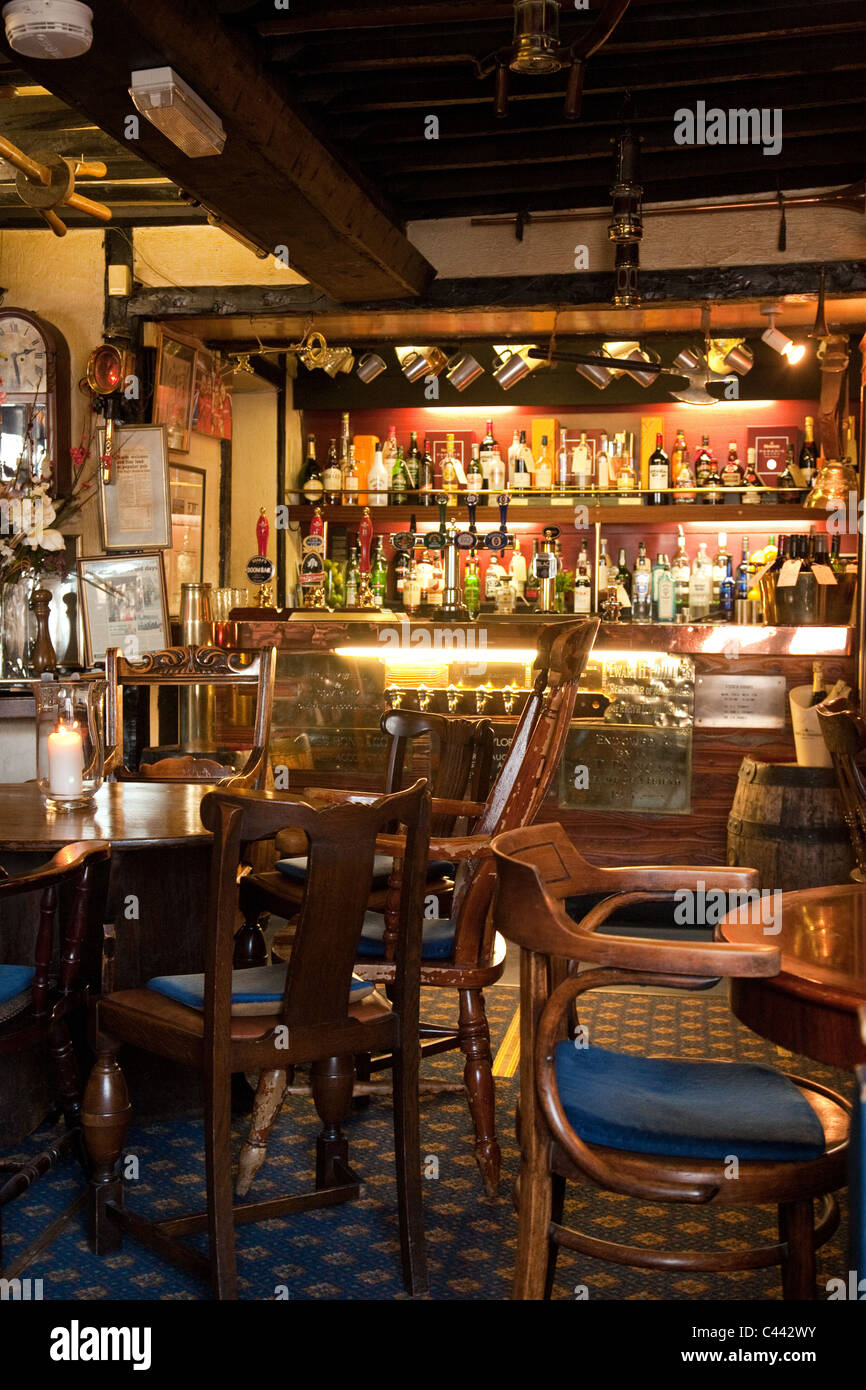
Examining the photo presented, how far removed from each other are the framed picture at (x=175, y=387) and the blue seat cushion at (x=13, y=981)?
3.99 meters

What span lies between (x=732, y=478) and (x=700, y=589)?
0.65 meters

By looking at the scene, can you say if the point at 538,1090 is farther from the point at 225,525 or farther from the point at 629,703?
the point at 225,525

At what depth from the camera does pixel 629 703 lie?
18.6ft

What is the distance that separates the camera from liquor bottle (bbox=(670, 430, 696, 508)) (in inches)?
291

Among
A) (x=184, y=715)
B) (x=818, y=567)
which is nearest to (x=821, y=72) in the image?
(x=818, y=567)

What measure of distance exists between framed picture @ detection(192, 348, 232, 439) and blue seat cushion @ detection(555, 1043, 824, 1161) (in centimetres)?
520

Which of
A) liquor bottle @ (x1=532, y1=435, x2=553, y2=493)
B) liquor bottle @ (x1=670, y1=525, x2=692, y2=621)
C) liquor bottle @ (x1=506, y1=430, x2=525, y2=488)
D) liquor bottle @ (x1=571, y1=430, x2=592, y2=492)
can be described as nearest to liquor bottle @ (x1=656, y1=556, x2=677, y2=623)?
liquor bottle @ (x1=670, y1=525, x2=692, y2=621)

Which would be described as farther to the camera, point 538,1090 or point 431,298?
point 431,298

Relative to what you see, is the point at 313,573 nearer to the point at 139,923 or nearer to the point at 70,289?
the point at 70,289

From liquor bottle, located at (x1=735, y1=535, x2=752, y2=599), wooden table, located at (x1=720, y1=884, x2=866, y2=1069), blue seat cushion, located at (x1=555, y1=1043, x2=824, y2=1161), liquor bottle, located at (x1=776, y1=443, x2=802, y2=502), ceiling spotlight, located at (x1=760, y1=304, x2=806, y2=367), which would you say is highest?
ceiling spotlight, located at (x1=760, y1=304, x2=806, y2=367)

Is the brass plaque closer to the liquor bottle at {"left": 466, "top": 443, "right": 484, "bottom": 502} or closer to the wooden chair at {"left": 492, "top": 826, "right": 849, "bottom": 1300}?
the liquor bottle at {"left": 466, "top": 443, "right": 484, "bottom": 502}

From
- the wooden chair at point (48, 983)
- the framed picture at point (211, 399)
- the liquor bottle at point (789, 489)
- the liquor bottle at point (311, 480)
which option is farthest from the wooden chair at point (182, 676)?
the liquor bottle at point (789, 489)

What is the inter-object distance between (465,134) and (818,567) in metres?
2.37

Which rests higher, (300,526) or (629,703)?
(300,526)
